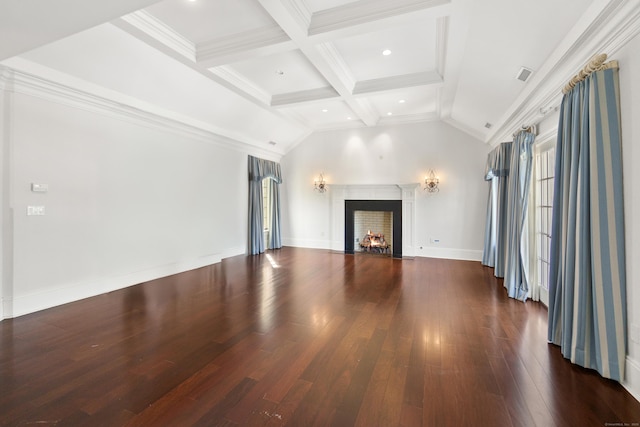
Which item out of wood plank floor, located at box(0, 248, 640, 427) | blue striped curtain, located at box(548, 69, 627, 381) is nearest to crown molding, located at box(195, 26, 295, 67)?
blue striped curtain, located at box(548, 69, 627, 381)

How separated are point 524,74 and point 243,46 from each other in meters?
3.55

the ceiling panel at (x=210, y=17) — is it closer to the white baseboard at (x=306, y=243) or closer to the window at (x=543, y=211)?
the window at (x=543, y=211)

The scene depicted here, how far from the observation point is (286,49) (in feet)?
12.4

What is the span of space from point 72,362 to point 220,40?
12.8 feet

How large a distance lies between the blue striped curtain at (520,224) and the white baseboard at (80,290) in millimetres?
5637

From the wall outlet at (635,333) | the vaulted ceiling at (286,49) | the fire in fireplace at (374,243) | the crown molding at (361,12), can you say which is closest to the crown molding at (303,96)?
the vaulted ceiling at (286,49)

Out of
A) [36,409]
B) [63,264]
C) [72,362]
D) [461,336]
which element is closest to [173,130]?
[63,264]

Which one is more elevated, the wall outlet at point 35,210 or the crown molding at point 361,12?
the crown molding at point 361,12

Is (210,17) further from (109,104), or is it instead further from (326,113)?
(326,113)

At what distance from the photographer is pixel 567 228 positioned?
2514 millimetres

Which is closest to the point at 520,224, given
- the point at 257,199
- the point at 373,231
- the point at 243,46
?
the point at 373,231

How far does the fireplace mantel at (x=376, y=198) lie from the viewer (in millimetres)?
7254

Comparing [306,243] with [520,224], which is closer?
[520,224]

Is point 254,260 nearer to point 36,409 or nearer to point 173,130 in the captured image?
point 173,130
